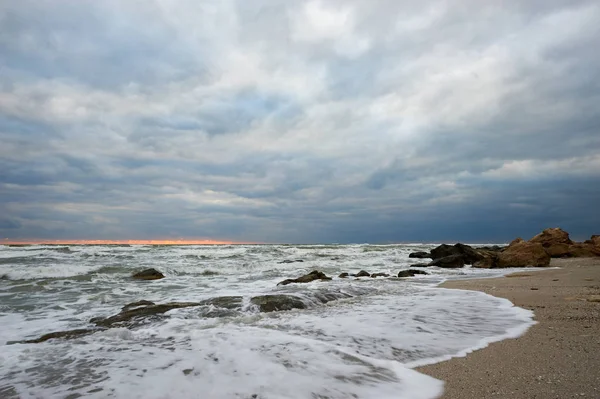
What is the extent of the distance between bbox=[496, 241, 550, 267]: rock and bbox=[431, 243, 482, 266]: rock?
1381 millimetres

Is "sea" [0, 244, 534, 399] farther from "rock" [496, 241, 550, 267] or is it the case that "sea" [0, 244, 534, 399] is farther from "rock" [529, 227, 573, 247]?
"rock" [529, 227, 573, 247]

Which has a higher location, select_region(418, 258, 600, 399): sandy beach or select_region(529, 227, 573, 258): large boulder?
select_region(529, 227, 573, 258): large boulder

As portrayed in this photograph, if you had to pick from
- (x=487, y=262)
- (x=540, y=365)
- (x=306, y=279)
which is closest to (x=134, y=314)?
(x=540, y=365)

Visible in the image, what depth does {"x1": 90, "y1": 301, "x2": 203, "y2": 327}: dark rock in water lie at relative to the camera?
6.13 metres

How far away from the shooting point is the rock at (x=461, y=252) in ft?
63.9

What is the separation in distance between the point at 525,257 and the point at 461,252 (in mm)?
3395

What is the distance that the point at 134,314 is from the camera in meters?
6.53

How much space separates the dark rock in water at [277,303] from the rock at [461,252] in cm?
1474

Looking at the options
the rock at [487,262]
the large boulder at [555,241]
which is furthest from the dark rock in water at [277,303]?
the large boulder at [555,241]

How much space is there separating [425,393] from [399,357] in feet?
3.20

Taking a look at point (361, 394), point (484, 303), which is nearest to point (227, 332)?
point (361, 394)

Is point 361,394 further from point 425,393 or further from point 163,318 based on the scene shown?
point 163,318

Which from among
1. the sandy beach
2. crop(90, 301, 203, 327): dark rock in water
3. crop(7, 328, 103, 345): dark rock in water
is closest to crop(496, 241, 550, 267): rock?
the sandy beach

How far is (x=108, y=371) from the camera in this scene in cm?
367
